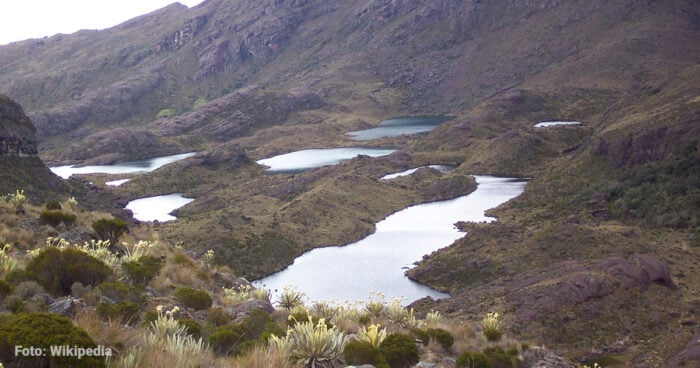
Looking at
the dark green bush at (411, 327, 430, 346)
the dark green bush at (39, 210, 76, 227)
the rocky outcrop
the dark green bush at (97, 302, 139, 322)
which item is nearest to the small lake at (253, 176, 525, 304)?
the rocky outcrop

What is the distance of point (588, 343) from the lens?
974 inches

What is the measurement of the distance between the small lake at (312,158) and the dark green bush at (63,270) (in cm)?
9330

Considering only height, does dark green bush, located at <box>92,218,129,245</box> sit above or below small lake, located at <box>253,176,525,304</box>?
above

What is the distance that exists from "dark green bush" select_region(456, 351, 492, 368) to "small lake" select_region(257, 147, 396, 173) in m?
93.8

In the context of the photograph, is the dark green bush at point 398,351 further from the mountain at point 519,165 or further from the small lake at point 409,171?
the small lake at point 409,171

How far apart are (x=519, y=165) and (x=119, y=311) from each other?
77.7 m

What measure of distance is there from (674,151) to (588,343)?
36191 mm

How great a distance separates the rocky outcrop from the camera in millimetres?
28031

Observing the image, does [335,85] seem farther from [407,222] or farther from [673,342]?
[673,342]

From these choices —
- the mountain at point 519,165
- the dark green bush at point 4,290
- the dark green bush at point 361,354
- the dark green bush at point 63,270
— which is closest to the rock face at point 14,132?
the mountain at point 519,165

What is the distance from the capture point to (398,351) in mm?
11133

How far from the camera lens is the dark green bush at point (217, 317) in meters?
12.0

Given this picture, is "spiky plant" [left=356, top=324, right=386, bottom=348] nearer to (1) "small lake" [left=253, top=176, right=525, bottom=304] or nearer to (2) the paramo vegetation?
(2) the paramo vegetation

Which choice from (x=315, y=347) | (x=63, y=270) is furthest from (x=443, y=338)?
(x=63, y=270)
